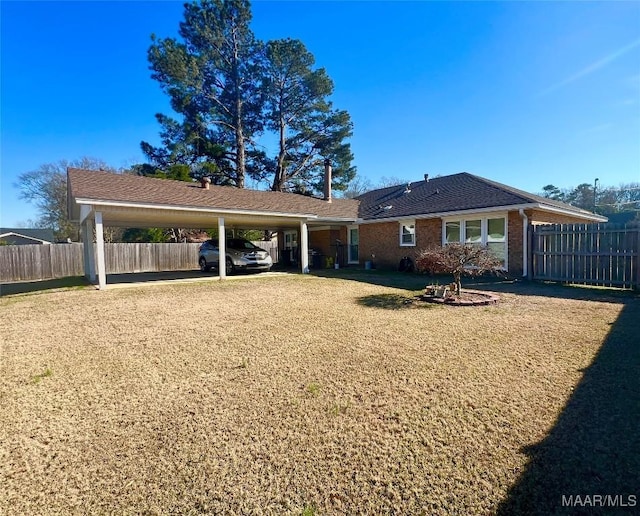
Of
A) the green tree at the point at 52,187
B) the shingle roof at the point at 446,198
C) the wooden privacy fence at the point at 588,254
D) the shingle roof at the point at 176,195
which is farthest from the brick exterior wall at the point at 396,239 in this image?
the green tree at the point at 52,187

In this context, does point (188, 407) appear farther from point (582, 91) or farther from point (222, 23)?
point (222, 23)

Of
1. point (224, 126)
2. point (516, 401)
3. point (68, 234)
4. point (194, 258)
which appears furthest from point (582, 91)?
point (68, 234)

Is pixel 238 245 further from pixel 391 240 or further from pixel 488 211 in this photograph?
pixel 488 211

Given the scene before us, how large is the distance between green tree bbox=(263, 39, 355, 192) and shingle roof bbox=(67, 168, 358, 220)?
1029 cm

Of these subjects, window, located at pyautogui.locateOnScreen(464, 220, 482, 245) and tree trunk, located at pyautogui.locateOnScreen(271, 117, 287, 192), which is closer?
window, located at pyautogui.locateOnScreen(464, 220, 482, 245)

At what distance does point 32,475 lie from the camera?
228cm

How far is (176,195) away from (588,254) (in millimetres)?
13940

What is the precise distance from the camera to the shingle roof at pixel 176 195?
402 inches

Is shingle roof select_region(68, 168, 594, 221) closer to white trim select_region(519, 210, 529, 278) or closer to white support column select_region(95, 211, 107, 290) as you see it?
white trim select_region(519, 210, 529, 278)

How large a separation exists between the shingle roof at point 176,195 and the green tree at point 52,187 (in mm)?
20920

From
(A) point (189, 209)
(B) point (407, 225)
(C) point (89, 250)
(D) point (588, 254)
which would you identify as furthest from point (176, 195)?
(D) point (588, 254)

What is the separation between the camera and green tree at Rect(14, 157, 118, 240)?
29.5 meters

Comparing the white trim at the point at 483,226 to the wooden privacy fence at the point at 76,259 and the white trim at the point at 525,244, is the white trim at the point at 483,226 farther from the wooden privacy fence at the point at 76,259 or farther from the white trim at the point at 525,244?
the wooden privacy fence at the point at 76,259

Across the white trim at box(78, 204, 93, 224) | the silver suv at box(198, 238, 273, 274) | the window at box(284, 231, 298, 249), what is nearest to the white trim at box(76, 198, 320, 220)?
the white trim at box(78, 204, 93, 224)
